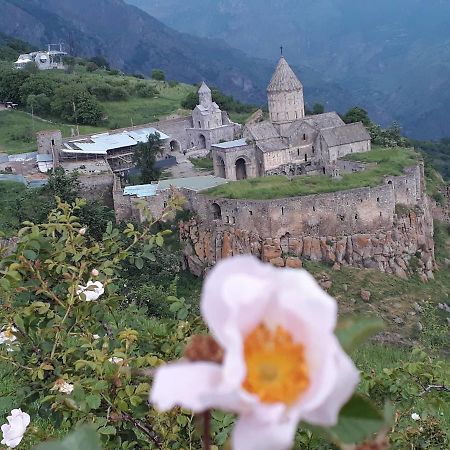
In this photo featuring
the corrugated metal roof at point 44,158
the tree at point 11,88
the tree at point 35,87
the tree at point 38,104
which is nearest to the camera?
the corrugated metal roof at point 44,158

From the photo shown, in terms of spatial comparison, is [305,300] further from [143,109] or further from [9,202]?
[143,109]

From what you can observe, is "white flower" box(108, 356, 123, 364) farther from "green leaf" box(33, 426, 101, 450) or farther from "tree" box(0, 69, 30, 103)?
"tree" box(0, 69, 30, 103)

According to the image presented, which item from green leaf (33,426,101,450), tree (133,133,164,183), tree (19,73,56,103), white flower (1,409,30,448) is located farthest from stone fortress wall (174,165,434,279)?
tree (19,73,56,103)

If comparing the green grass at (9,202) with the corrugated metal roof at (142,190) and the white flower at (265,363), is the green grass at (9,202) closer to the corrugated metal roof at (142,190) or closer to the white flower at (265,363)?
the corrugated metal roof at (142,190)

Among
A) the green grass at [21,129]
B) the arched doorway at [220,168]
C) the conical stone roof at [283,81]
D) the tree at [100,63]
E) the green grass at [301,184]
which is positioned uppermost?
the tree at [100,63]

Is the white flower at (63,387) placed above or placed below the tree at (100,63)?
below

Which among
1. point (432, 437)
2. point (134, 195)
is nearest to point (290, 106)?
point (134, 195)

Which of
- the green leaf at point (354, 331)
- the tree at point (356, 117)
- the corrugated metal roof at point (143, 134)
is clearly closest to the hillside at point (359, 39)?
the tree at point (356, 117)
